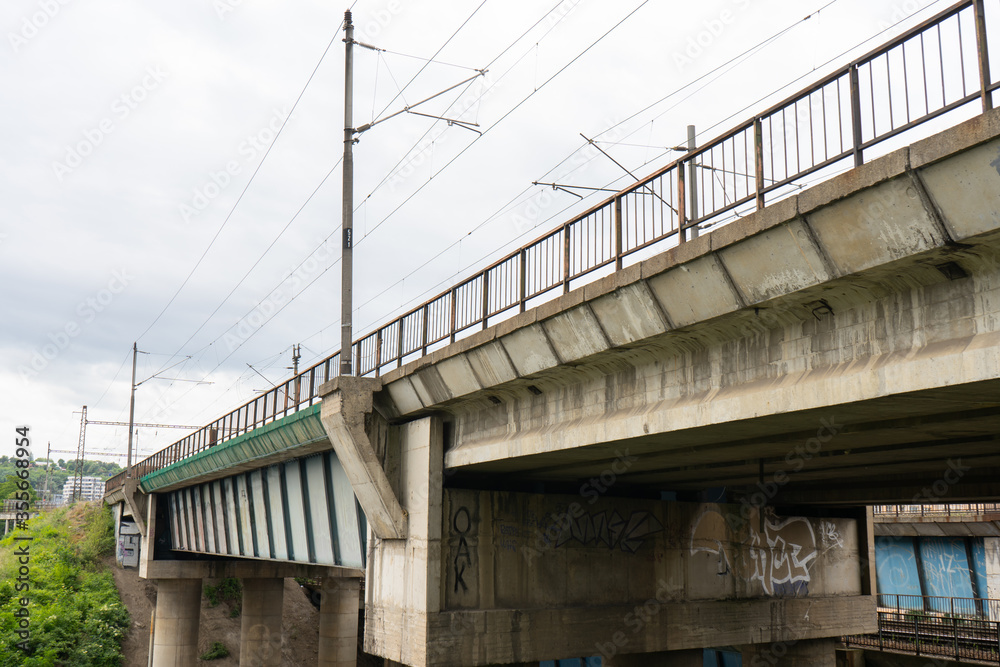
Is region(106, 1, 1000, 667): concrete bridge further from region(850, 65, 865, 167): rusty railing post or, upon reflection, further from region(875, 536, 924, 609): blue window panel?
region(875, 536, 924, 609): blue window panel

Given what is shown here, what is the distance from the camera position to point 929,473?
A: 1627 centimetres

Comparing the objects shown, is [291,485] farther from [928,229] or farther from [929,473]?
[928,229]

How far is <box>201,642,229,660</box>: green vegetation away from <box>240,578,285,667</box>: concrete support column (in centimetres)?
656

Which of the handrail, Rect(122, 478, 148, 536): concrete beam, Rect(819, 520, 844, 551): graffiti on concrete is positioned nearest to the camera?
Rect(819, 520, 844, 551): graffiti on concrete

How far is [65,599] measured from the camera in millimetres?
43781

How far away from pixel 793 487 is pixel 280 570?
26.9m

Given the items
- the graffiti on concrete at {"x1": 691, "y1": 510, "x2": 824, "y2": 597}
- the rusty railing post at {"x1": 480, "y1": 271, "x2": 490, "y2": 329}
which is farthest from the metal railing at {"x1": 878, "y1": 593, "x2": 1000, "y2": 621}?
the rusty railing post at {"x1": 480, "y1": 271, "x2": 490, "y2": 329}

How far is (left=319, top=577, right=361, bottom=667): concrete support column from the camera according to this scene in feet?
137

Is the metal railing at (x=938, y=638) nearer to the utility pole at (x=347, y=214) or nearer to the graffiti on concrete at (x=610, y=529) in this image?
the graffiti on concrete at (x=610, y=529)

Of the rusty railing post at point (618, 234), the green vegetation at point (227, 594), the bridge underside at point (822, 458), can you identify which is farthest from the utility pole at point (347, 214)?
the green vegetation at point (227, 594)

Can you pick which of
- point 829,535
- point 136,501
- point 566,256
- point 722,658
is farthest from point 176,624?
point 566,256

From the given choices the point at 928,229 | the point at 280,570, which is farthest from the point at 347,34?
the point at 280,570

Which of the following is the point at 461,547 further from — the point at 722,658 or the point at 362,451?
the point at 722,658

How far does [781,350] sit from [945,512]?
3100 centimetres
